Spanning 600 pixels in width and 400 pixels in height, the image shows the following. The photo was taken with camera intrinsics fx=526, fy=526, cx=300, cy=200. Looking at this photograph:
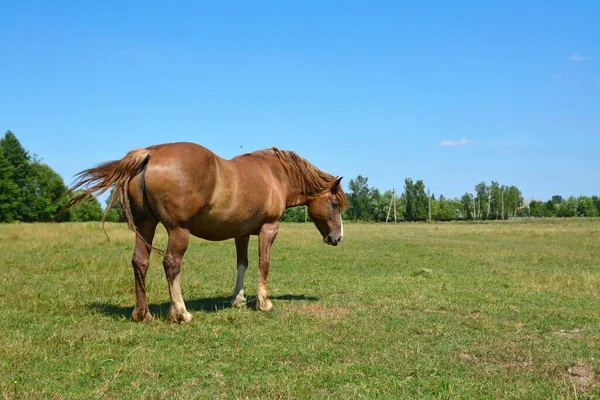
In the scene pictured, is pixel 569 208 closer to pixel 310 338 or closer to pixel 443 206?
pixel 443 206

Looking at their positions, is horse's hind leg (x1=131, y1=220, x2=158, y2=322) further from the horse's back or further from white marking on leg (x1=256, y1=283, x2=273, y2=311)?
white marking on leg (x1=256, y1=283, x2=273, y2=311)

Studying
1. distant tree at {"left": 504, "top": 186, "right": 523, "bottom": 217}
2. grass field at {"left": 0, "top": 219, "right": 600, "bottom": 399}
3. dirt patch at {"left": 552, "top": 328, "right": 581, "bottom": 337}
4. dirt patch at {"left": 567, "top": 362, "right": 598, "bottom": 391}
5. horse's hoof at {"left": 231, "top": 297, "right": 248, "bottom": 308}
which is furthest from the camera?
distant tree at {"left": 504, "top": 186, "right": 523, "bottom": 217}

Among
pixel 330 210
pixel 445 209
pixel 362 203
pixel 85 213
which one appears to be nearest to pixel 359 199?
pixel 362 203

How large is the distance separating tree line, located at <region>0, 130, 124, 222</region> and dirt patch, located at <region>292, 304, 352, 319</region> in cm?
5898

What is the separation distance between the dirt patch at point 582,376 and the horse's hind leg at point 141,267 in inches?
201

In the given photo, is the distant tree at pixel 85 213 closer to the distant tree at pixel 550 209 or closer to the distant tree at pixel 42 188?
the distant tree at pixel 42 188

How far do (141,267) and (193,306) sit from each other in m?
1.81

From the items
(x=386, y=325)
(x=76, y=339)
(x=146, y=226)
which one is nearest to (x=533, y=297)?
(x=386, y=325)

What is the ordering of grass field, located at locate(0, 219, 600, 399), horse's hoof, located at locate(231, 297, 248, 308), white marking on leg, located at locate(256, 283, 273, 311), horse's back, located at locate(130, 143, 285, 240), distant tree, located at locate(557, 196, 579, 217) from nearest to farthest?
grass field, located at locate(0, 219, 600, 399) → horse's back, located at locate(130, 143, 285, 240) → white marking on leg, located at locate(256, 283, 273, 311) → horse's hoof, located at locate(231, 297, 248, 308) → distant tree, located at locate(557, 196, 579, 217)

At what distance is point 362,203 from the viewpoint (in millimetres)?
103562

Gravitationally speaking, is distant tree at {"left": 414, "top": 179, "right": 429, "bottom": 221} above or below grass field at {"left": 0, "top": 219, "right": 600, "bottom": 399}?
above

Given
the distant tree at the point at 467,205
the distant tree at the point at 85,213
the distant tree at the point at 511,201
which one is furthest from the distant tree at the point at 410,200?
the distant tree at the point at 85,213

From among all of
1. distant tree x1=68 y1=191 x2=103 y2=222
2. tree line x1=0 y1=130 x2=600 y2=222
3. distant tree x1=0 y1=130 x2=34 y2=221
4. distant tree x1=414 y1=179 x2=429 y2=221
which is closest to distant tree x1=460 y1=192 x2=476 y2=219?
tree line x1=0 y1=130 x2=600 y2=222

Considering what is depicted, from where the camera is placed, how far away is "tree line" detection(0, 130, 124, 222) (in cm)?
6138
